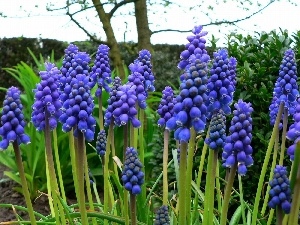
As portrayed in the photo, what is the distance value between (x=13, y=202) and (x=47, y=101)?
5.74 metres

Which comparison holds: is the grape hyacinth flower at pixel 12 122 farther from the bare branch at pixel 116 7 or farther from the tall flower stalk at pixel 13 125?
the bare branch at pixel 116 7

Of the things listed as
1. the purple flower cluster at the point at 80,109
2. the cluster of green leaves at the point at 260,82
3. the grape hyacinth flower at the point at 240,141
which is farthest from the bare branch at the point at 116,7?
the grape hyacinth flower at the point at 240,141

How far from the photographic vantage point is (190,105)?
6.73 ft

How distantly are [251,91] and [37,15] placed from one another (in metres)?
8.28

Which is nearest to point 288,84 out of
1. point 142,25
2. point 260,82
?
point 260,82

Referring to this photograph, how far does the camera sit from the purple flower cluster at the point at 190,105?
81.1 inches

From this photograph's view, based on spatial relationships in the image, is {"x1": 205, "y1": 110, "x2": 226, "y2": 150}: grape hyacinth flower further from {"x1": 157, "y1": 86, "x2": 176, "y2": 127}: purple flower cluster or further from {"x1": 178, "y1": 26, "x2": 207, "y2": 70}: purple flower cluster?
{"x1": 157, "y1": 86, "x2": 176, "y2": 127}: purple flower cluster

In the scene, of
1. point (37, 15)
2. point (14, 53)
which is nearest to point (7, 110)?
point (37, 15)

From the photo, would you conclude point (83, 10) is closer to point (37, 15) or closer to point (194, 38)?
point (37, 15)

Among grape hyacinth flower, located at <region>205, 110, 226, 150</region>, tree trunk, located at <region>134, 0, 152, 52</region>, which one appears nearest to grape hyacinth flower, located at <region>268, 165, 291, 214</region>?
grape hyacinth flower, located at <region>205, 110, 226, 150</region>

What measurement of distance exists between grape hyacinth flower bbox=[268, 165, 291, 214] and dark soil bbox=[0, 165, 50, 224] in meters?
5.64

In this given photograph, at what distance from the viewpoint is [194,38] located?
2715mm

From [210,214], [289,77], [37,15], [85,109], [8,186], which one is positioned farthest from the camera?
[37,15]

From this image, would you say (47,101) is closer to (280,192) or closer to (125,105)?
(125,105)
